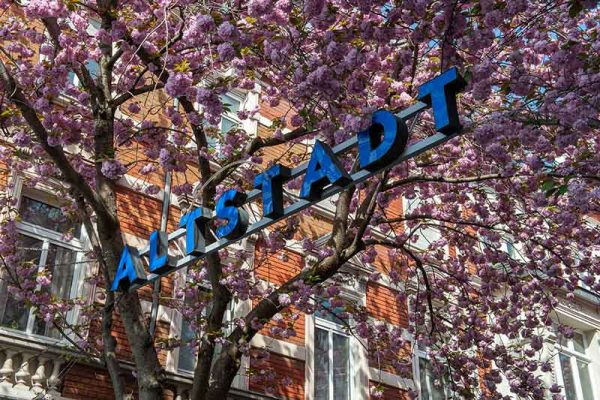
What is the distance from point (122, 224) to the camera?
11062 millimetres

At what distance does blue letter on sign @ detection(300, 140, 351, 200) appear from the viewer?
21.5 ft

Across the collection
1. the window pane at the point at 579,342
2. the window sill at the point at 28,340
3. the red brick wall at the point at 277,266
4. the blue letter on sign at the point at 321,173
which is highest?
the window pane at the point at 579,342

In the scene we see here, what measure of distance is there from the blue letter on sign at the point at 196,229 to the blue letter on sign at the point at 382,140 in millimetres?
2201

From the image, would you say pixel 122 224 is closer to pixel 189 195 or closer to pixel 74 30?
pixel 189 195

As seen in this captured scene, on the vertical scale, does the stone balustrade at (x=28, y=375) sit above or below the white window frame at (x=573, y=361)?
below

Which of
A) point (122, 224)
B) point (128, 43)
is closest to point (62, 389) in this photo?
point (122, 224)

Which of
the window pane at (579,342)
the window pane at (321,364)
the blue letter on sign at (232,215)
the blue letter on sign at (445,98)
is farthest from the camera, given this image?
the window pane at (579,342)

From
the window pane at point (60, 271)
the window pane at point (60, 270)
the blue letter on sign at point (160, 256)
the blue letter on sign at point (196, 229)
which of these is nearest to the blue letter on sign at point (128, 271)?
the blue letter on sign at point (160, 256)

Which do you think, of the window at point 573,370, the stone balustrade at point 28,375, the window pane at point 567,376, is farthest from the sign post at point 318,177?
the window pane at point 567,376

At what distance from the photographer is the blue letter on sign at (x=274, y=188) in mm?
7125

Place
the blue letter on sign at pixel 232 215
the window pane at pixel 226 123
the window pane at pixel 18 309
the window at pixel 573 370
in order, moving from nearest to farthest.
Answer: the blue letter on sign at pixel 232 215, the window pane at pixel 18 309, the window pane at pixel 226 123, the window at pixel 573 370

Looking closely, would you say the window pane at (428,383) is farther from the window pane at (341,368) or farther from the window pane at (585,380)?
the window pane at (585,380)

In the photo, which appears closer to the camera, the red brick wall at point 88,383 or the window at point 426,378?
the red brick wall at point 88,383

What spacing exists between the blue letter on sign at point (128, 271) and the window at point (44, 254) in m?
1.87
